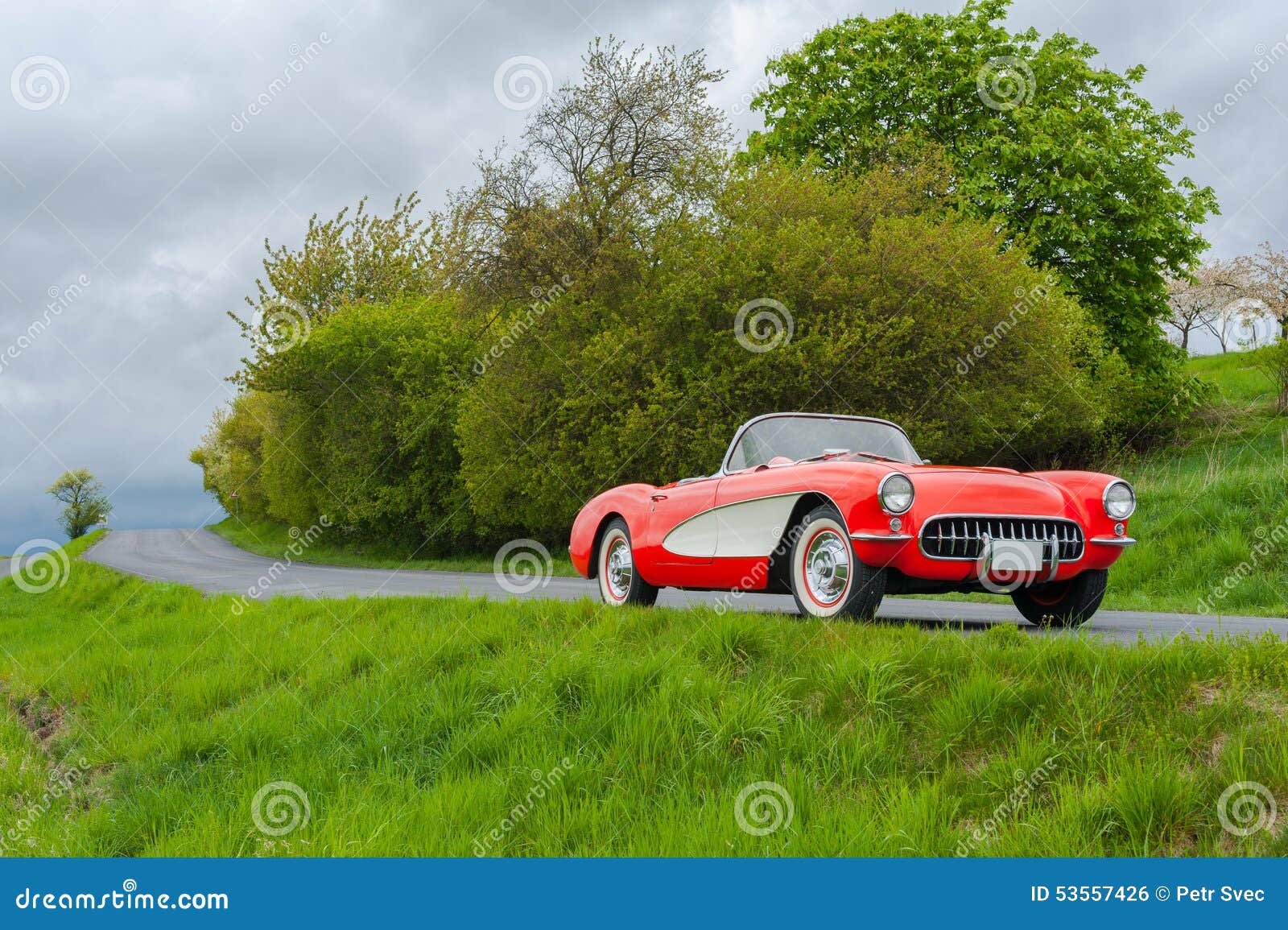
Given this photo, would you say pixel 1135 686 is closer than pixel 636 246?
Yes

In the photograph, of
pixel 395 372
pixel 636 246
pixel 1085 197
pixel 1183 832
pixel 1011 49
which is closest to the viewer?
pixel 1183 832

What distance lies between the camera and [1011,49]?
27.8 m

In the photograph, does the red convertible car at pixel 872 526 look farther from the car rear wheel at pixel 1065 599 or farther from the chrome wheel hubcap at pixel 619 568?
the chrome wheel hubcap at pixel 619 568

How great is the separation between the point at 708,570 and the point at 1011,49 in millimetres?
25797

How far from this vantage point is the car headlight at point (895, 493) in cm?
604

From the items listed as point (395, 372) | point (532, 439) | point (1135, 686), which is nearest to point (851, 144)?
point (532, 439)

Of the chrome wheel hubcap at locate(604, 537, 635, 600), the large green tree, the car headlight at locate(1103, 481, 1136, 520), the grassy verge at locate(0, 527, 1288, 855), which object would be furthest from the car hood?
the large green tree

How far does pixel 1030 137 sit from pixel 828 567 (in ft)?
76.4

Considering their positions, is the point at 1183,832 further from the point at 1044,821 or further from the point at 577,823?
the point at 577,823

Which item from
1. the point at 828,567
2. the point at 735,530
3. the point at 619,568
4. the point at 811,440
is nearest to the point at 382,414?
the point at 619,568

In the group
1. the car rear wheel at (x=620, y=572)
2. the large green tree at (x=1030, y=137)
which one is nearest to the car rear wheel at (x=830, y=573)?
the car rear wheel at (x=620, y=572)

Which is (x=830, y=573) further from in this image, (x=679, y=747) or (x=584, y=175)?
(x=584, y=175)

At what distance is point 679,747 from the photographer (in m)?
4.86

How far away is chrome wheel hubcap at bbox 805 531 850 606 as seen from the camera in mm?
Result: 6410
